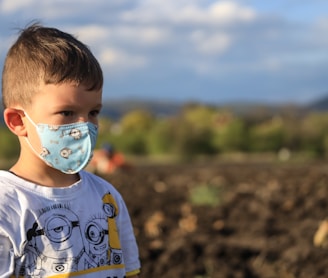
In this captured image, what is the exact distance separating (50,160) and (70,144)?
10 cm

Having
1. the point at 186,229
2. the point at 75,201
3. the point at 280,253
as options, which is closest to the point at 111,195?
the point at 75,201

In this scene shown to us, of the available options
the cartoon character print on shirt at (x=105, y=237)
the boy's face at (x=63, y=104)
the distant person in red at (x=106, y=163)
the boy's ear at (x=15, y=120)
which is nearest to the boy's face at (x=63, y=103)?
the boy's face at (x=63, y=104)

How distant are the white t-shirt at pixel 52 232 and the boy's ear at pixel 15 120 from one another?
17cm

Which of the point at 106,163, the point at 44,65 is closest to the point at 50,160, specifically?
the point at 44,65

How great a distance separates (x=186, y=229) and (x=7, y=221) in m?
4.94

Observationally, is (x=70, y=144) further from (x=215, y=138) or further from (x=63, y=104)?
(x=215, y=138)

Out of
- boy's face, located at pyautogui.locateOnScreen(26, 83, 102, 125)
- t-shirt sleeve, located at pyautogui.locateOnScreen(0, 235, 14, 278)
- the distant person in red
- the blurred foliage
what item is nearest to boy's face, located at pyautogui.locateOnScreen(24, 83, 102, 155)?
boy's face, located at pyautogui.locateOnScreen(26, 83, 102, 125)

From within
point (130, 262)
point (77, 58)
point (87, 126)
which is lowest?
point (130, 262)

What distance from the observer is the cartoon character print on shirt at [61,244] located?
2.93 m

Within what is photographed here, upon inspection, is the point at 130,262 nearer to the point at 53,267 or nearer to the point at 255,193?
the point at 53,267

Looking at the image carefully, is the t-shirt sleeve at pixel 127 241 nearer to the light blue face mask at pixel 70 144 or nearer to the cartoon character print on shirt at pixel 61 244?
the cartoon character print on shirt at pixel 61 244

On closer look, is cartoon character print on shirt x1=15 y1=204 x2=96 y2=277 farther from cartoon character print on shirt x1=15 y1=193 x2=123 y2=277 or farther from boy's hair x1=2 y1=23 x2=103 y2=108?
boy's hair x1=2 y1=23 x2=103 y2=108

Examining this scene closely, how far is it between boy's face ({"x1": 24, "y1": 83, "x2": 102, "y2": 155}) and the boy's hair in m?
0.02

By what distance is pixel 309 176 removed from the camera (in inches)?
426
